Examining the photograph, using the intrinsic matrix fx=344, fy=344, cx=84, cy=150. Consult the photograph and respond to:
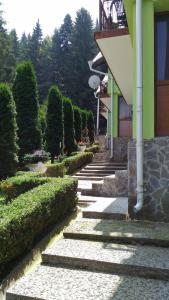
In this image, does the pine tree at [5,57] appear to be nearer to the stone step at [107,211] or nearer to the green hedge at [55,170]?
the green hedge at [55,170]

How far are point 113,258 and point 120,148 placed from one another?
383 inches

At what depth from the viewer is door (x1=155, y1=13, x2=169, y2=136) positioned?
573 centimetres

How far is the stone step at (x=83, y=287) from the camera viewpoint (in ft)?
11.2

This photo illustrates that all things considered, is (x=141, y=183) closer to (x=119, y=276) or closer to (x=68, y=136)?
(x=119, y=276)

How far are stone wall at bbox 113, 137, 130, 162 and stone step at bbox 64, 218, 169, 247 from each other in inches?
311

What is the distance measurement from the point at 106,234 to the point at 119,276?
1038 millimetres

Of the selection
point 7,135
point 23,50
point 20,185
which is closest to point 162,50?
point 20,185

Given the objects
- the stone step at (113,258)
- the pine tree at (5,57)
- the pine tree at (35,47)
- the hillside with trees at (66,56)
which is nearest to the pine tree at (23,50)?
the hillside with trees at (66,56)

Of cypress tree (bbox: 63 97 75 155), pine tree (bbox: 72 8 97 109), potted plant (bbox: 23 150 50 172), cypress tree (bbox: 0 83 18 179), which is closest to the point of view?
cypress tree (bbox: 0 83 18 179)

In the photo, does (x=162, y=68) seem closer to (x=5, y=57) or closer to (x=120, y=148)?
(x=120, y=148)

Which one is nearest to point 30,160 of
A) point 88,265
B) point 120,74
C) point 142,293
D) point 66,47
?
point 120,74

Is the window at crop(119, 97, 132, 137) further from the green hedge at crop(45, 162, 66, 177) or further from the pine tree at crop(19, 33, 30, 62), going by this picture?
the pine tree at crop(19, 33, 30, 62)

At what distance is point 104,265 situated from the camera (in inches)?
161

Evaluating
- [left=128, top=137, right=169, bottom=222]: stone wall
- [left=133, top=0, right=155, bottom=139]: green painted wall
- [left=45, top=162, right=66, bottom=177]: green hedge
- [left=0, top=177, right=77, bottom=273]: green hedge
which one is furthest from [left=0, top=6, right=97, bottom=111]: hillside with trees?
[left=128, top=137, right=169, bottom=222]: stone wall
